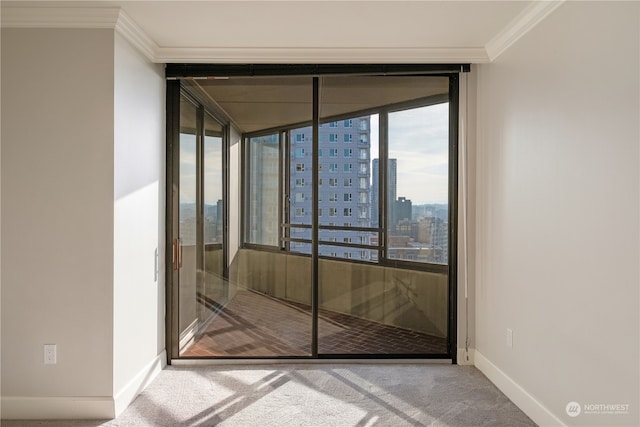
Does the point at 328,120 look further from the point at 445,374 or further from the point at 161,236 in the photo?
the point at 445,374

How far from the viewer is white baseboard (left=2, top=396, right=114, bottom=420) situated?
265 cm

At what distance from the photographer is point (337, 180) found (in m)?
3.54

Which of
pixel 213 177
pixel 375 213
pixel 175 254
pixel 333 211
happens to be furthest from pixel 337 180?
pixel 175 254

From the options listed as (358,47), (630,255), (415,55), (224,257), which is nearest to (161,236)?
(224,257)

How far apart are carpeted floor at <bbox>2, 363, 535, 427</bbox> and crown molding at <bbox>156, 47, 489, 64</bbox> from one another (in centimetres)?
238

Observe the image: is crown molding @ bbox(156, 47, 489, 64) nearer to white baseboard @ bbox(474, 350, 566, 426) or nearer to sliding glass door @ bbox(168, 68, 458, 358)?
sliding glass door @ bbox(168, 68, 458, 358)

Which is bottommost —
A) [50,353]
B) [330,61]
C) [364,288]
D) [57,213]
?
[50,353]

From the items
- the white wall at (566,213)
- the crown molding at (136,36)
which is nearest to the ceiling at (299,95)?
the crown molding at (136,36)

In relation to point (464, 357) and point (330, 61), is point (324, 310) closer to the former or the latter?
point (464, 357)

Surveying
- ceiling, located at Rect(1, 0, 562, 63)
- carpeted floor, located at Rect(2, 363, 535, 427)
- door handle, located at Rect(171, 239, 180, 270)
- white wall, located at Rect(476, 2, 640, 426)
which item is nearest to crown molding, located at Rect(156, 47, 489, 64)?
ceiling, located at Rect(1, 0, 562, 63)

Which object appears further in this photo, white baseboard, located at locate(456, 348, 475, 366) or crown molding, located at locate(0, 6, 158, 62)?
white baseboard, located at locate(456, 348, 475, 366)

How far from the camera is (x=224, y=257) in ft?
12.0

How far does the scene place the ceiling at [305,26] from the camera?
2572 millimetres

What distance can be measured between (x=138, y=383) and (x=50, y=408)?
0.52m
